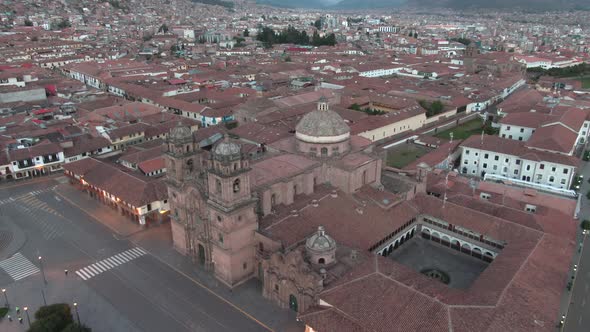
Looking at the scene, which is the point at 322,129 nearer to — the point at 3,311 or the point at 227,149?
the point at 227,149

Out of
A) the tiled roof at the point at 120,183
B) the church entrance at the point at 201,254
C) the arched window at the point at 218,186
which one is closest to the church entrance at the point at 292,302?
the arched window at the point at 218,186

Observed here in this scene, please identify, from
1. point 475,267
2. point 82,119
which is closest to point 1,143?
point 82,119

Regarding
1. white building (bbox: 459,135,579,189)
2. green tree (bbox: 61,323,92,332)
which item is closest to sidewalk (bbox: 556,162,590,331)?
white building (bbox: 459,135,579,189)

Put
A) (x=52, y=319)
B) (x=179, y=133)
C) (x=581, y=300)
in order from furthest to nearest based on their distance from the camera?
(x=179, y=133) < (x=581, y=300) < (x=52, y=319)

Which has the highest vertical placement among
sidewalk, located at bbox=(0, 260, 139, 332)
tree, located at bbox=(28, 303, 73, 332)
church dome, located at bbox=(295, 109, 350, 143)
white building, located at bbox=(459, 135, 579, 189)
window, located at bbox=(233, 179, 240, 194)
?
church dome, located at bbox=(295, 109, 350, 143)

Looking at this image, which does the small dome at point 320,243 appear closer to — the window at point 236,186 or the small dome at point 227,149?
the window at point 236,186

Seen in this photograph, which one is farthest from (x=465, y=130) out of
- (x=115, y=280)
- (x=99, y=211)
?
(x=115, y=280)

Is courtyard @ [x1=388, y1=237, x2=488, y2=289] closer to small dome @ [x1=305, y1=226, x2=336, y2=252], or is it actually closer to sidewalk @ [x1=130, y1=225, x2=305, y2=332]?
small dome @ [x1=305, y1=226, x2=336, y2=252]
